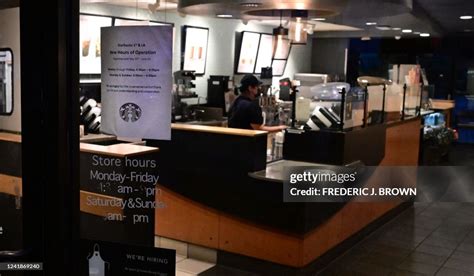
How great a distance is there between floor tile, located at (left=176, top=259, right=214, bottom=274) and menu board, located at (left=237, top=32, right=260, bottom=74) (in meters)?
4.70

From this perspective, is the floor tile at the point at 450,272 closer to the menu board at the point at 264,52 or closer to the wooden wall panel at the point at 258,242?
the wooden wall panel at the point at 258,242

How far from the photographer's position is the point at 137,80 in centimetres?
211

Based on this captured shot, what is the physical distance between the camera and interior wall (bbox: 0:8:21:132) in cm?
209

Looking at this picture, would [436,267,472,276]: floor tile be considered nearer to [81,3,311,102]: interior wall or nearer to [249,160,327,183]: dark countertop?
[249,160,327,183]: dark countertop

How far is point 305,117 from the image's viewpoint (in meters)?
4.34

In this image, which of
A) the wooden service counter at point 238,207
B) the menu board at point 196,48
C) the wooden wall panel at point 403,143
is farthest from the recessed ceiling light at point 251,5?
the menu board at point 196,48

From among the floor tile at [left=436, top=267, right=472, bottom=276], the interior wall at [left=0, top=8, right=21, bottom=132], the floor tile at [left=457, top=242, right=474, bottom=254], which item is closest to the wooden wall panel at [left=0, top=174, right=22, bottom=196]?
the interior wall at [left=0, top=8, right=21, bottom=132]

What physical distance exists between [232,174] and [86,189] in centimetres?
184

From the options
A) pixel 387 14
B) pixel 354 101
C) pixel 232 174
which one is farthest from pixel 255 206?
pixel 387 14

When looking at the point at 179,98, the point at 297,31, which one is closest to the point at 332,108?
the point at 179,98

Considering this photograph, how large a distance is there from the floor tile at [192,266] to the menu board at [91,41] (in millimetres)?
2072

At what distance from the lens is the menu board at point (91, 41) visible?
2.16 m

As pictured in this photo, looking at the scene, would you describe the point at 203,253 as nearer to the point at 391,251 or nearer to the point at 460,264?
the point at 391,251

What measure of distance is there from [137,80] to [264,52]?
22.2 feet
